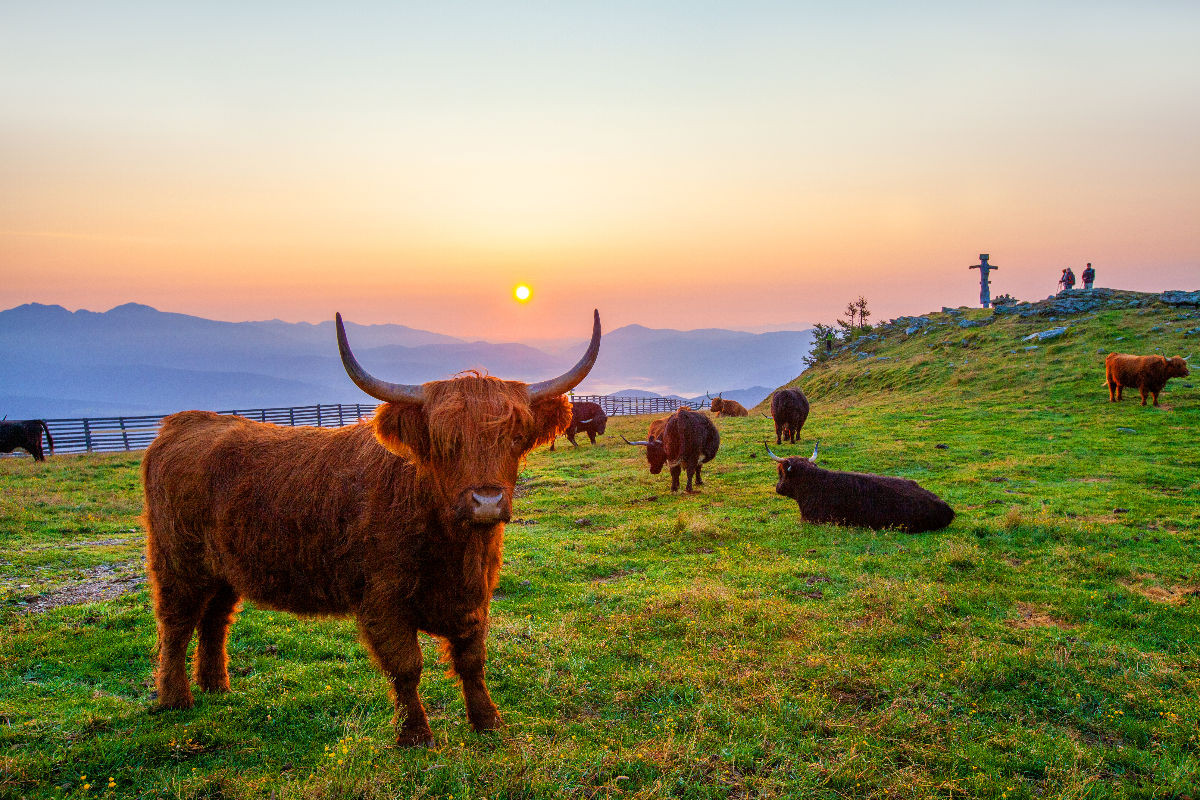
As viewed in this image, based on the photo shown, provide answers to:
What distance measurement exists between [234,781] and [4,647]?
385 cm

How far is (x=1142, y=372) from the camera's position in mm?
19938

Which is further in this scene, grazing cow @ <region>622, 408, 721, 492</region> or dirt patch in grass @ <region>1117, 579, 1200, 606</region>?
grazing cow @ <region>622, 408, 721, 492</region>

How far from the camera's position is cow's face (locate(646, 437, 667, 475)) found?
16.1 metres

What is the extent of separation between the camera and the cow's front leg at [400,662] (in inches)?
159

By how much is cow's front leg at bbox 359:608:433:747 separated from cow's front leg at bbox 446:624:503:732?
0.29 m

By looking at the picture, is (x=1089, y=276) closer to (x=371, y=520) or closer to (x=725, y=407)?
(x=725, y=407)

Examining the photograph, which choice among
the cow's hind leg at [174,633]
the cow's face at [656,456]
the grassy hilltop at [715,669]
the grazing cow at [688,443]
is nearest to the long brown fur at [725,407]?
the cow's face at [656,456]

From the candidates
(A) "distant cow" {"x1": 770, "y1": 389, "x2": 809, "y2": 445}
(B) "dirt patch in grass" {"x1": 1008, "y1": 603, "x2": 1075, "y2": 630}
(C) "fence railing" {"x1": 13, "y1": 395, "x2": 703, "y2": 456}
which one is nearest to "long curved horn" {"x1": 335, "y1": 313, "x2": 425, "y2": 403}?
(B) "dirt patch in grass" {"x1": 1008, "y1": 603, "x2": 1075, "y2": 630}

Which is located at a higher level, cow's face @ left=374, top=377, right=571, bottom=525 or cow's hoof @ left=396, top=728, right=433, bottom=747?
cow's face @ left=374, top=377, right=571, bottom=525

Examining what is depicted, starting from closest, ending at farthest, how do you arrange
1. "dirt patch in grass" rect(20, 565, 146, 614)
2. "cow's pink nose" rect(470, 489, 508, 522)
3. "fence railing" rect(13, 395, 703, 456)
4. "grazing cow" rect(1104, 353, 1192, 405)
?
"cow's pink nose" rect(470, 489, 508, 522), "dirt patch in grass" rect(20, 565, 146, 614), "grazing cow" rect(1104, 353, 1192, 405), "fence railing" rect(13, 395, 703, 456)

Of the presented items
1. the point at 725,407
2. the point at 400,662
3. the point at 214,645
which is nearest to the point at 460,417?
the point at 400,662

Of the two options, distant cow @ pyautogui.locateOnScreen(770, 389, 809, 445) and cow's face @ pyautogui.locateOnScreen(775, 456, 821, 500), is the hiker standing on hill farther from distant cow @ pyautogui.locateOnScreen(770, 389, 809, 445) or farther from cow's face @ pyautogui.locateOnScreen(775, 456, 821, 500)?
cow's face @ pyautogui.locateOnScreen(775, 456, 821, 500)

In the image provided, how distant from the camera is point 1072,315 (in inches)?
1357

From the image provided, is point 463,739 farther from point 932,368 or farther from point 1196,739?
point 932,368
